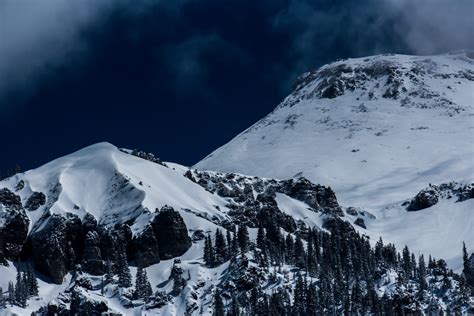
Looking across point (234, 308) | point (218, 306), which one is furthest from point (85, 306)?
point (234, 308)

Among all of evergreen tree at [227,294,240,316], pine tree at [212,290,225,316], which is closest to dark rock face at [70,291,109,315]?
pine tree at [212,290,225,316]

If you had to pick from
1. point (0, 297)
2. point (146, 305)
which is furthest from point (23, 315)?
point (146, 305)

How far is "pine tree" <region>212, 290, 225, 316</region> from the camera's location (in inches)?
7526

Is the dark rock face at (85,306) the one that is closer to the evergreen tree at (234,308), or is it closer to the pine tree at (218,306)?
the pine tree at (218,306)

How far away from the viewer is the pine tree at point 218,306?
191 metres

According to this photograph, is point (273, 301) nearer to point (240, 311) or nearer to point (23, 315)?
point (240, 311)

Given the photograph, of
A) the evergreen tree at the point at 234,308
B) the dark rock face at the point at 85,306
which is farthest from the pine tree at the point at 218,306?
the dark rock face at the point at 85,306

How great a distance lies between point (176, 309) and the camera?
199750mm

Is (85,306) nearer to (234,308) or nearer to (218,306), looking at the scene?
(218,306)

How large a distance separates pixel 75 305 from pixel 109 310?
810 centimetres

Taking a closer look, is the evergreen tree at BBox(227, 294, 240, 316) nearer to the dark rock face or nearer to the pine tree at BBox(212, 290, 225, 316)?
the pine tree at BBox(212, 290, 225, 316)

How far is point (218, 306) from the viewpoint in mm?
193000

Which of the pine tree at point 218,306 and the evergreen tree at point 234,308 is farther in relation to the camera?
the evergreen tree at point 234,308

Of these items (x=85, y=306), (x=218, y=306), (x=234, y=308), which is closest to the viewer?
(x=85, y=306)
